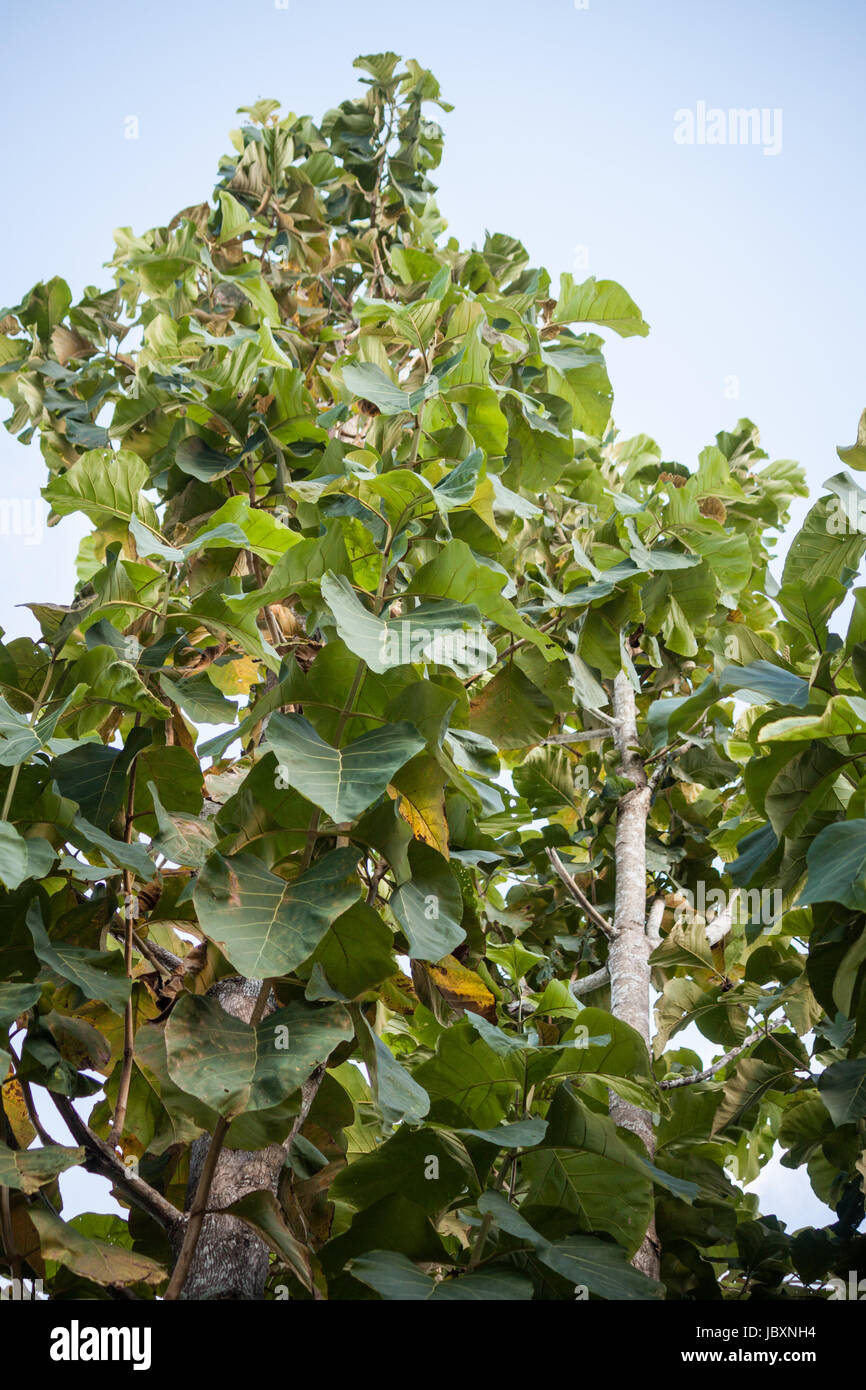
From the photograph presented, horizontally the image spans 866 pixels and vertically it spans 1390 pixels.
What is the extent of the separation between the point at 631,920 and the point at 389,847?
1.39m

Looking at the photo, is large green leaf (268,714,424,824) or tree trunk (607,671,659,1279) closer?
large green leaf (268,714,424,824)

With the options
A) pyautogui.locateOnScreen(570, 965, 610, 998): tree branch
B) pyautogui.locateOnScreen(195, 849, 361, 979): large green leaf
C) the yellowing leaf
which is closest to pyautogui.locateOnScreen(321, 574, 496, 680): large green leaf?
the yellowing leaf

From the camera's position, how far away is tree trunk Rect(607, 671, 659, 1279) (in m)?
2.08

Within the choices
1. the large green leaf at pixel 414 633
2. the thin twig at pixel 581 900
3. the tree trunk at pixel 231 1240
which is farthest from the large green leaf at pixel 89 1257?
the thin twig at pixel 581 900

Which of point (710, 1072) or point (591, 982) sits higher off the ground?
point (591, 982)

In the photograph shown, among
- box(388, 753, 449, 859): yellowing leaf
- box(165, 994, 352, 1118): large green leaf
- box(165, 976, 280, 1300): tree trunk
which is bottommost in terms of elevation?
box(165, 976, 280, 1300): tree trunk

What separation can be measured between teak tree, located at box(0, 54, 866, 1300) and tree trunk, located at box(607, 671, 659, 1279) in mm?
11

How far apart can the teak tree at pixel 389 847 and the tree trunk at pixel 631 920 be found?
0.01m

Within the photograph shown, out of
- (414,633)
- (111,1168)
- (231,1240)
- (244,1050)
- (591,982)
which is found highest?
(414,633)

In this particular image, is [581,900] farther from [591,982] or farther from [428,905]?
[428,905]

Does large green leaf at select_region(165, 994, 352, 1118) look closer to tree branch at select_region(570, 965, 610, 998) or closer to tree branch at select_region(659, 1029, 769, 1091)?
tree branch at select_region(659, 1029, 769, 1091)

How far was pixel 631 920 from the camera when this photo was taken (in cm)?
250

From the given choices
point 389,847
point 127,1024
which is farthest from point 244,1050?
point 127,1024
